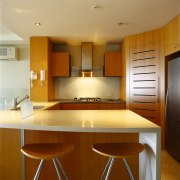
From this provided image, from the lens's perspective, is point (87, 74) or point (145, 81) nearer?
point (145, 81)

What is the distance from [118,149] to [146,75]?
285cm

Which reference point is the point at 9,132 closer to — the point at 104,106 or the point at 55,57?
the point at 104,106

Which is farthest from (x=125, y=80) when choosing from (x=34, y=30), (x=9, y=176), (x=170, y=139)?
(x=9, y=176)

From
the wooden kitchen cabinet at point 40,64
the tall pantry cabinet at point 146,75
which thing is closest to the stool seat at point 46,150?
the tall pantry cabinet at point 146,75

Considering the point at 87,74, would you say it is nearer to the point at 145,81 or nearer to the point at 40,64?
the point at 40,64

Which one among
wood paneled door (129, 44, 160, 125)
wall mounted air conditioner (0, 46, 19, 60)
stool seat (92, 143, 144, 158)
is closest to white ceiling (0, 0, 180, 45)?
wood paneled door (129, 44, 160, 125)

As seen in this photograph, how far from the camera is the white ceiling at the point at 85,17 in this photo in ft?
9.29

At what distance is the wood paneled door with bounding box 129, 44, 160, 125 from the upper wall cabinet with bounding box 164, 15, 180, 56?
0.33 metres

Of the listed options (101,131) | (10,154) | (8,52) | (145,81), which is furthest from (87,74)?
(101,131)

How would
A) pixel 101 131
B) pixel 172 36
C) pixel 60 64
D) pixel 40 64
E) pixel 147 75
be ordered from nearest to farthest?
pixel 101 131
pixel 172 36
pixel 147 75
pixel 40 64
pixel 60 64

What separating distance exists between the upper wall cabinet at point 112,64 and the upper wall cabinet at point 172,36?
1.51 metres

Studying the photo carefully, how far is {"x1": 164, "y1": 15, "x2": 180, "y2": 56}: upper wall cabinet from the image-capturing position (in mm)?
3305

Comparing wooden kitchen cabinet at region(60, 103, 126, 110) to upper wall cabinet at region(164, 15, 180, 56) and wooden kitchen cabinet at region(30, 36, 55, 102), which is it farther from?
upper wall cabinet at region(164, 15, 180, 56)

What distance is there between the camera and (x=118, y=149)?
166cm
